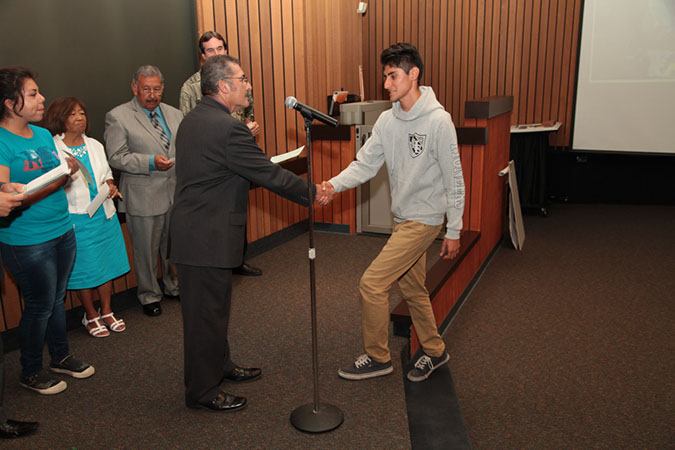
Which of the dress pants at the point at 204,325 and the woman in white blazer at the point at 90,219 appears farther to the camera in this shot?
the woman in white blazer at the point at 90,219

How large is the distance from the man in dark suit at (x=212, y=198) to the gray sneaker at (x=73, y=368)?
720mm

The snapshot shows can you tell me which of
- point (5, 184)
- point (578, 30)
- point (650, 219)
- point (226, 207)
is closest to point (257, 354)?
point (226, 207)

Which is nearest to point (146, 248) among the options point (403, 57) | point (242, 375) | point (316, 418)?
point (242, 375)

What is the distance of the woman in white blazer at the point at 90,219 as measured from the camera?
306 cm

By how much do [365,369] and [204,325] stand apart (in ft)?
2.81

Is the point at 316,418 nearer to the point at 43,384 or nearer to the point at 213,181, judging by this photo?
the point at 213,181

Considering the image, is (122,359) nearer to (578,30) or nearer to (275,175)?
(275,175)

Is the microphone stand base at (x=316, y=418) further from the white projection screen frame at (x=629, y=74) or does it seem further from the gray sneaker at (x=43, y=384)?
the white projection screen frame at (x=629, y=74)

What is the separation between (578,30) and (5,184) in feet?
21.0

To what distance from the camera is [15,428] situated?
234cm

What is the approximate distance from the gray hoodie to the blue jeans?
5.25 feet

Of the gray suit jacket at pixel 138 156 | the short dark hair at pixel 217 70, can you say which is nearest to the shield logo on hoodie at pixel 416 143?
the short dark hair at pixel 217 70

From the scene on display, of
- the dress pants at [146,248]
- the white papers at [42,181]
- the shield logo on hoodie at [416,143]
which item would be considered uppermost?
the shield logo on hoodie at [416,143]

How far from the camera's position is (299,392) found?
2.69 meters
